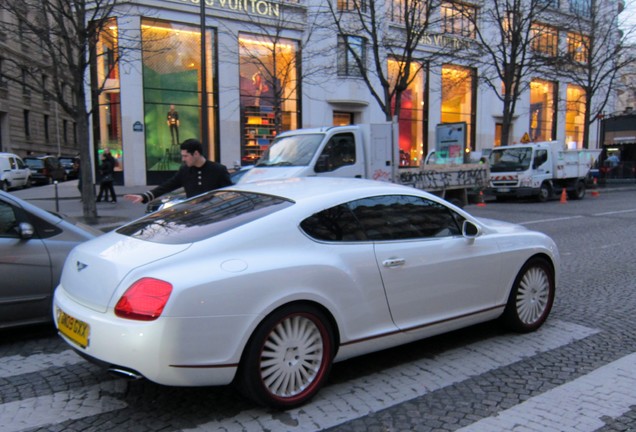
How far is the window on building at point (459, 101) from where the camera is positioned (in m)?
29.7

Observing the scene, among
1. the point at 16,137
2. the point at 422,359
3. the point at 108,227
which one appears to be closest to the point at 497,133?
the point at 108,227

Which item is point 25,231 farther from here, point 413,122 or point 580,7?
point 580,7

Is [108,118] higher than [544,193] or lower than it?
higher

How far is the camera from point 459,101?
32.2 metres

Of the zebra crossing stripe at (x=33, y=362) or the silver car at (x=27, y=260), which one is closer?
the zebra crossing stripe at (x=33, y=362)

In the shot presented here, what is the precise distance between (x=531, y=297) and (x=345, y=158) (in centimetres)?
702

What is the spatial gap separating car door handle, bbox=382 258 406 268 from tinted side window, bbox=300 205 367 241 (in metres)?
0.23

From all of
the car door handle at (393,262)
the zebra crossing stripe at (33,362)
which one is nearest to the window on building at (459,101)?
the car door handle at (393,262)

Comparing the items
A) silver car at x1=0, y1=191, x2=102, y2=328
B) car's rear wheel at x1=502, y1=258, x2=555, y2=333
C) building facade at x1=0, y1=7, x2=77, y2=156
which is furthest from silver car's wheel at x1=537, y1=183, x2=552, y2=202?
building facade at x1=0, y1=7, x2=77, y2=156

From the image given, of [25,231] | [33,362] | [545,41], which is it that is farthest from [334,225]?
[545,41]

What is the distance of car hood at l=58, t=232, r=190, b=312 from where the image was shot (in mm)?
3082

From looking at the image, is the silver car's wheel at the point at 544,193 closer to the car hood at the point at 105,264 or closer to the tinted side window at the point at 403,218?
the tinted side window at the point at 403,218

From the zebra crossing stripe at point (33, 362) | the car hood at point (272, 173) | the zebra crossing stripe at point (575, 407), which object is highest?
the car hood at point (272, 173)

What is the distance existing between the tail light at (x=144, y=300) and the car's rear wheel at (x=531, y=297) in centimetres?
312
